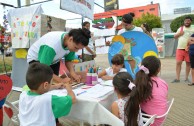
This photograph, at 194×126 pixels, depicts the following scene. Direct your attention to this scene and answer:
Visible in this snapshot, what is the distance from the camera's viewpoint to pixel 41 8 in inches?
161

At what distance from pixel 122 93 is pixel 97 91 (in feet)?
0.82

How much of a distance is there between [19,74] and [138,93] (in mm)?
3538

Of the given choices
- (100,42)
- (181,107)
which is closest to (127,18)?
(181,107)

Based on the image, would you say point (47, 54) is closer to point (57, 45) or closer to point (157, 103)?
point (57, 45)

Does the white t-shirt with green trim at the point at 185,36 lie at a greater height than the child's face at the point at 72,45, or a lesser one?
greater

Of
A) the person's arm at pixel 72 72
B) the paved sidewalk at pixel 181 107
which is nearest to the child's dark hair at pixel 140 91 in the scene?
the person's arm at pixel 72 72

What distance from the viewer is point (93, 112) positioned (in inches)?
56.5

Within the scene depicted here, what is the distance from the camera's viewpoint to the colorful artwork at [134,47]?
3223 mm

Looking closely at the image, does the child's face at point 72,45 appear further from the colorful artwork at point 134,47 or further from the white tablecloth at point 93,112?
the colorful artwork at point 134,47

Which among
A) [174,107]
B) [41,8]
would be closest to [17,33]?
[41,8]

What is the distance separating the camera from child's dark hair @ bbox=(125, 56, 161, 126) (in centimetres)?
144

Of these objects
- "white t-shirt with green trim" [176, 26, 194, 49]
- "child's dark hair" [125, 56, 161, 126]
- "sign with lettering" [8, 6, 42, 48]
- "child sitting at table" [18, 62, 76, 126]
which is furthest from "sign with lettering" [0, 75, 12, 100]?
"white t-shirt with green trim" [176, 26, 194, 49]

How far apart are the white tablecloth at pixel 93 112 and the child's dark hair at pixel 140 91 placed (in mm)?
146

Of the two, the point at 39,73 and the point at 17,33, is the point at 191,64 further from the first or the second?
the point at 39,73
